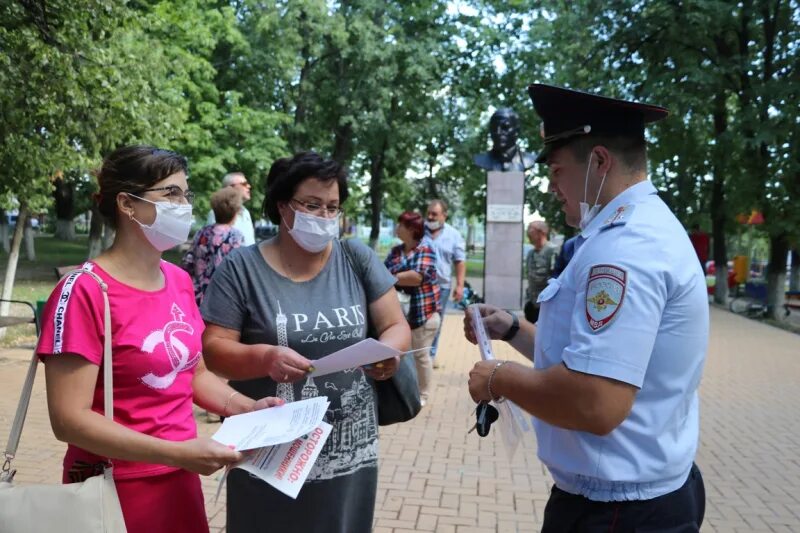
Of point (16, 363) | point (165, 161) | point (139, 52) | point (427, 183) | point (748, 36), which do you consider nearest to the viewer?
point (165, 161)

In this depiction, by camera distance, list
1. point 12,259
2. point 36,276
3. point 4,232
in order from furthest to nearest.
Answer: point 4,232
point 36,276
point 12,259

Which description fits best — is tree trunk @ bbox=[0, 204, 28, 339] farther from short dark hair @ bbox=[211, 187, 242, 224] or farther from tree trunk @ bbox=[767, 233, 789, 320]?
tree trunk @ bbox=[767, 233, 789, 320]

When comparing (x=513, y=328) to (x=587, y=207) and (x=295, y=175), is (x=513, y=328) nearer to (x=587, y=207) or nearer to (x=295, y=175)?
(x=587, y=207)

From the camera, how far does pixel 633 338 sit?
151 centimetres

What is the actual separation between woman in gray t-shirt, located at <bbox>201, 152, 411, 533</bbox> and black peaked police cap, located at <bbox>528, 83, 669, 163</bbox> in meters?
0.91

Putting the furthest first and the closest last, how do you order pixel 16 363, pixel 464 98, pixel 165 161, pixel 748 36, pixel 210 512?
pixel 464 98
pixel 748 36
pixel 16 363
pixel 210 512
pixel 165 161

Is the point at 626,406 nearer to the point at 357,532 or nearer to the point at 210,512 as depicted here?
the point at 357,532

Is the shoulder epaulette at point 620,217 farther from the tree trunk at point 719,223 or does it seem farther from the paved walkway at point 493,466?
Result: the tree trunk at point 719,223

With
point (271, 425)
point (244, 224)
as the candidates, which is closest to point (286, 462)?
point (271, 425)

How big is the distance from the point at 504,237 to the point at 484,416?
10984 millimetres

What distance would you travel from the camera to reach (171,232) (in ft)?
6.88

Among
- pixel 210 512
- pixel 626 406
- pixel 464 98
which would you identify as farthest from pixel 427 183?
pixel 626 406

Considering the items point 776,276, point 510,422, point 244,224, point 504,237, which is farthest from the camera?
point 776,276

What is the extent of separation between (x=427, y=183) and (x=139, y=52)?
91.8 ft
